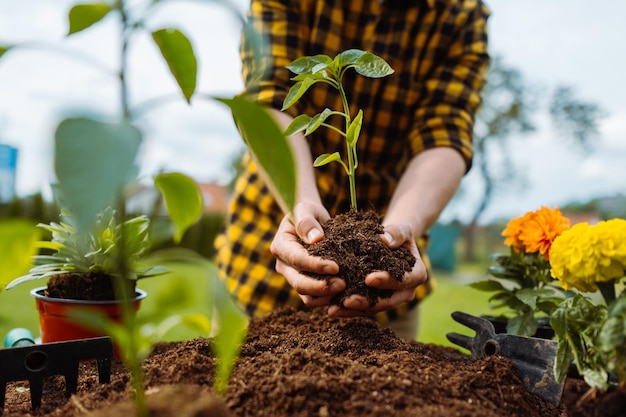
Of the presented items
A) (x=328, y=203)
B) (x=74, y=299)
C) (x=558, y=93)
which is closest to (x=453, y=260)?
(x=558, y=93)

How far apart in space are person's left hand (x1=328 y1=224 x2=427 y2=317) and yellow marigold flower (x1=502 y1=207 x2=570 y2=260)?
0.24 meters

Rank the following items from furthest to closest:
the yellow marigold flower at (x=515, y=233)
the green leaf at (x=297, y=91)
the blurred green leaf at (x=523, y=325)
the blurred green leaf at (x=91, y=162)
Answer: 1. the yellow marigold flower at (x=515, y=233)
2. the blurred green leaf at (x=523, y=325)
3. the green leaf at (x=297, y=91)
4. the blurred green leaf at (x=91, y=162)

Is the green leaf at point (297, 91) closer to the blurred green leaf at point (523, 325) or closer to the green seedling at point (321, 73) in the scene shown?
the green seedling at point (321, 73)

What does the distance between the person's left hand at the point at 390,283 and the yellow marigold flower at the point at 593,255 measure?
11.3 inches

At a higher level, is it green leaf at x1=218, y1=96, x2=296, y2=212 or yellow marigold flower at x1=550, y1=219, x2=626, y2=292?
green leaf at x1=218, y1=96, x2=296, y2=212

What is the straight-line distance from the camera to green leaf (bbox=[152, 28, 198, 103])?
22.4 inches

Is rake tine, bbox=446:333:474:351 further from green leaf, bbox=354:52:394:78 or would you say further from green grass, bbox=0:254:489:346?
green leaf, bbox=354:52:394:78

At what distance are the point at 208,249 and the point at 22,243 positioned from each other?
384 inches

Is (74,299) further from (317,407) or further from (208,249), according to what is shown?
(208,249)

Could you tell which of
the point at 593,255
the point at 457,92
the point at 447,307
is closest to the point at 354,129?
the point at 593,255

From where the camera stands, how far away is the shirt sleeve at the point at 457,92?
1597mm

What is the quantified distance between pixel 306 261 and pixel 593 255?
1.55 feet

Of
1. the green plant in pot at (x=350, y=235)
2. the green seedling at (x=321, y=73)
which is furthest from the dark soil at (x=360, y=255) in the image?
the green seedling at (x=321, y=73)

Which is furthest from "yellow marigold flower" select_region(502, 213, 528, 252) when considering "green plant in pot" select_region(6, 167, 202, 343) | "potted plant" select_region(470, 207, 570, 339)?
"green plant in pot" select_region(6, 167, 202, 343)
